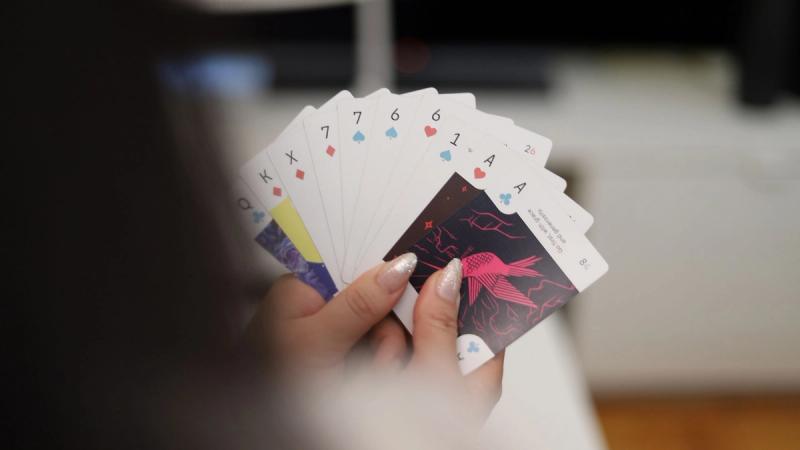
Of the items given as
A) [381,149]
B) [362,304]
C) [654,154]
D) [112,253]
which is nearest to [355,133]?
[381,149]

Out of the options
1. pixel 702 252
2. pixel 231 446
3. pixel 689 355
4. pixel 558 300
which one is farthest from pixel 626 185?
pixel 231 446

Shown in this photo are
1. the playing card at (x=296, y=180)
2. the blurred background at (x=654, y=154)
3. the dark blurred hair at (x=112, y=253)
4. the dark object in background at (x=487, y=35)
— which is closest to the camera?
the dark blurred hair at (x=112, y=253)

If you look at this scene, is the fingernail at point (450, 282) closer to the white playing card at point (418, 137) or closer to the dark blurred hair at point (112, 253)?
the white playing card at point (418, 137)

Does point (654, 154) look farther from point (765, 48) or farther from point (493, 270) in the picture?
point (493, 270)

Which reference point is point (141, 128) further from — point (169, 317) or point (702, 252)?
point (702, 252)

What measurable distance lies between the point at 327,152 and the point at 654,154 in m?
1.07

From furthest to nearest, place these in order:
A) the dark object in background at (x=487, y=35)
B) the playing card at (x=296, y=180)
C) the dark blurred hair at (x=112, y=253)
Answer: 1. the dark object in background at (x=487, y=35)
2. the playing card at (x=296, y=180)
3. the dark blurred hair at (x=112, y=253)

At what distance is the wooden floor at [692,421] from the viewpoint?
1.49 meters

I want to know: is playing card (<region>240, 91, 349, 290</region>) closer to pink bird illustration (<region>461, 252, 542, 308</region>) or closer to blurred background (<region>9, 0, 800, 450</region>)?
pink bird illustration (<region>461, 252, 542, 308</region>)

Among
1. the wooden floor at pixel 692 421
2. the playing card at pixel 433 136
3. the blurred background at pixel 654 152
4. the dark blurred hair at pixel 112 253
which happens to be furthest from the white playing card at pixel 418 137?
the wooden floor at pixel 692 421

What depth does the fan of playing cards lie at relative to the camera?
540 mm

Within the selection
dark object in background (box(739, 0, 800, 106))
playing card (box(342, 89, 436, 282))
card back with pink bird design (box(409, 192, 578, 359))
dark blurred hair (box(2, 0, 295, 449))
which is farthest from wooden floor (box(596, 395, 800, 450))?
dark blurred hair (box(2, 0, 295, 449))

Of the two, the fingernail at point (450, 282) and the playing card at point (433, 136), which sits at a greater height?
the playing card at point (433, 136)

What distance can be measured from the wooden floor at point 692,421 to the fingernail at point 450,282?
1.13m
